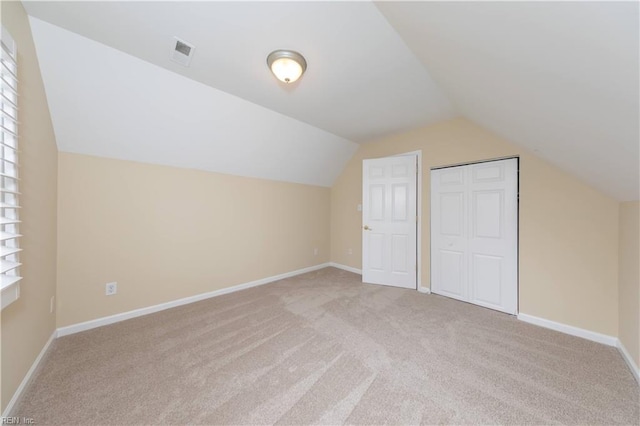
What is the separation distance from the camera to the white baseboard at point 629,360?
1.55 metres

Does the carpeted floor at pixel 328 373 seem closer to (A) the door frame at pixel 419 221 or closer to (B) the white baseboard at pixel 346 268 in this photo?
(A) the door frame at pixel 419 221

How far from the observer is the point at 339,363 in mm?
1688

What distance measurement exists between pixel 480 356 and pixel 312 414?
1.44 meters

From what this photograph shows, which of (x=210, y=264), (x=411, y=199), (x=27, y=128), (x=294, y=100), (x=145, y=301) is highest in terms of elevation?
(x=294, y=100)

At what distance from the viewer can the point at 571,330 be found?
2127mm

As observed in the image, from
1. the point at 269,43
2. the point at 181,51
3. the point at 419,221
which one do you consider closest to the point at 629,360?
the point at 419,221

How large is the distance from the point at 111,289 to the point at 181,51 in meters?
2.38

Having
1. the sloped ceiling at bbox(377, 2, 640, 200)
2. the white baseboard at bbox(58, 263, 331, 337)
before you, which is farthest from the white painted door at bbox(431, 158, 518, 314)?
the white baseboard at bbox(58, 263, 331, 337)

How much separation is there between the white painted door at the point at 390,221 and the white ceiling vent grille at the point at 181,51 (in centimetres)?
263

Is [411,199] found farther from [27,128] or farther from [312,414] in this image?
[27,128]

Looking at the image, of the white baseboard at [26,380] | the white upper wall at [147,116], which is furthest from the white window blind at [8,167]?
the white baseboard at [26,380]

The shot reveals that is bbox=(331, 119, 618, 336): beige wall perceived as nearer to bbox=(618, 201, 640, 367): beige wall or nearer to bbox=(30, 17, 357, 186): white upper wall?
bbox=(618, 201, 640, 367): beige wall

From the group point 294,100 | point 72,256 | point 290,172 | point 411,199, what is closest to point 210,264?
point 72,256

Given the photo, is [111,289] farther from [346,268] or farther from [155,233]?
[346,268]
